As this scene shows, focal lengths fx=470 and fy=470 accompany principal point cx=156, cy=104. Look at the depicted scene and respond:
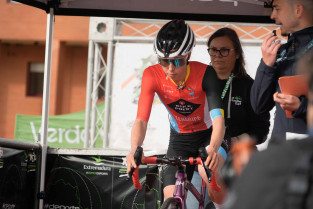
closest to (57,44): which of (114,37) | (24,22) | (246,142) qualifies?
(24,22)

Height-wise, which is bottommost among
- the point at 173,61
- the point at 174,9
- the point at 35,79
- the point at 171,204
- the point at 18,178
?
the point at 18,178

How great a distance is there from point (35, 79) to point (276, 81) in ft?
75.5

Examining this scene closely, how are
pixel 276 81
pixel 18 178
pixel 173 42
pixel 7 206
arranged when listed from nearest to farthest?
1. pixel 276 81
2. pixel 173 42
3. pixel 7 206
4. pixel 18 178

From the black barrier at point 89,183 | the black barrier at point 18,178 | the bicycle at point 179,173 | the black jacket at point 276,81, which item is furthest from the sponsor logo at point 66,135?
the black jacket at point 276,81

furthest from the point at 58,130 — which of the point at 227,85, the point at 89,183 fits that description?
the point at 227,85

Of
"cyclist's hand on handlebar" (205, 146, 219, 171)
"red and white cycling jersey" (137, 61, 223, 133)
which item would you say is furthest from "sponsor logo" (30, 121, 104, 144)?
"cyclist's hand on handlebar" (205, 146, 219, 171)

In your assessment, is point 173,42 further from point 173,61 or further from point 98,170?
point 98,170

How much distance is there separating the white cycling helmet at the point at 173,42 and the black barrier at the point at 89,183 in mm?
2224

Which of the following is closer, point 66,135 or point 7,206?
point 7,206

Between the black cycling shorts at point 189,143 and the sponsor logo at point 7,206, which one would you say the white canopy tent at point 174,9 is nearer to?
the black cycling shorts at point 189,143

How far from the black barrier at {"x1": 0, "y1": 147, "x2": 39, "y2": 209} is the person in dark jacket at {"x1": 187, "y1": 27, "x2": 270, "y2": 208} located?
2.01m

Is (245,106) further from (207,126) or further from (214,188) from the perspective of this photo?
(214,188)

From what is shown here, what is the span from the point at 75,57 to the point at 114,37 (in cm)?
1423

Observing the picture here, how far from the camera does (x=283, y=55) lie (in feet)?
11.4
